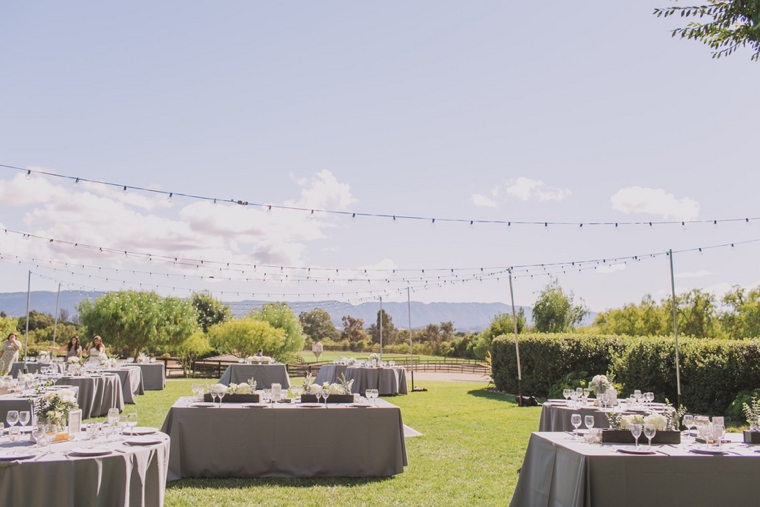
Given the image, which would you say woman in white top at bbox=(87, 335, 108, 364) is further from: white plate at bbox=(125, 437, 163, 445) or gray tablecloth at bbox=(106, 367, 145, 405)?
white plate at bbox=(125, 437, 163, 445)

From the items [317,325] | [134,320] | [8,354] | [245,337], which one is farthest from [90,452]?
[317,325]

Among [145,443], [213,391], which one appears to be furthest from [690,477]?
[213,391]

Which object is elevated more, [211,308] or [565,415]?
[211,308]

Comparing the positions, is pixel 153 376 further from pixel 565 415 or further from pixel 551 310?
pixel 551 310

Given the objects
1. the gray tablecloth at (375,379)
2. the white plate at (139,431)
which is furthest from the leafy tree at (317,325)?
the white plate at (139,431)

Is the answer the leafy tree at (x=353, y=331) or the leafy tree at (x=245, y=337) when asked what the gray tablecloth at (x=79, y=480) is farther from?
the leafy tree at (x=353, y=331)

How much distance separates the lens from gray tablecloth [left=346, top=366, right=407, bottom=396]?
54.4 ft

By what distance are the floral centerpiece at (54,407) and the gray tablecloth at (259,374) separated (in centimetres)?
1298

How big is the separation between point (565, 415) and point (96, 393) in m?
8.72

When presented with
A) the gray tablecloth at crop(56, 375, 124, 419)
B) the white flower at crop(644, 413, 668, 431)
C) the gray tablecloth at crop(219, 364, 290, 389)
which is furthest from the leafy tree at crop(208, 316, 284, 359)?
the white flower at crop(644, 413, 668, 431)

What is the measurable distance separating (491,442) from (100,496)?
6.05 metres

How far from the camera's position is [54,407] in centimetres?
479

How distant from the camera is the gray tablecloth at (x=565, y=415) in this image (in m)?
7.09

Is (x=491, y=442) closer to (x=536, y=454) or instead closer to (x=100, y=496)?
(x=536, y=454)
